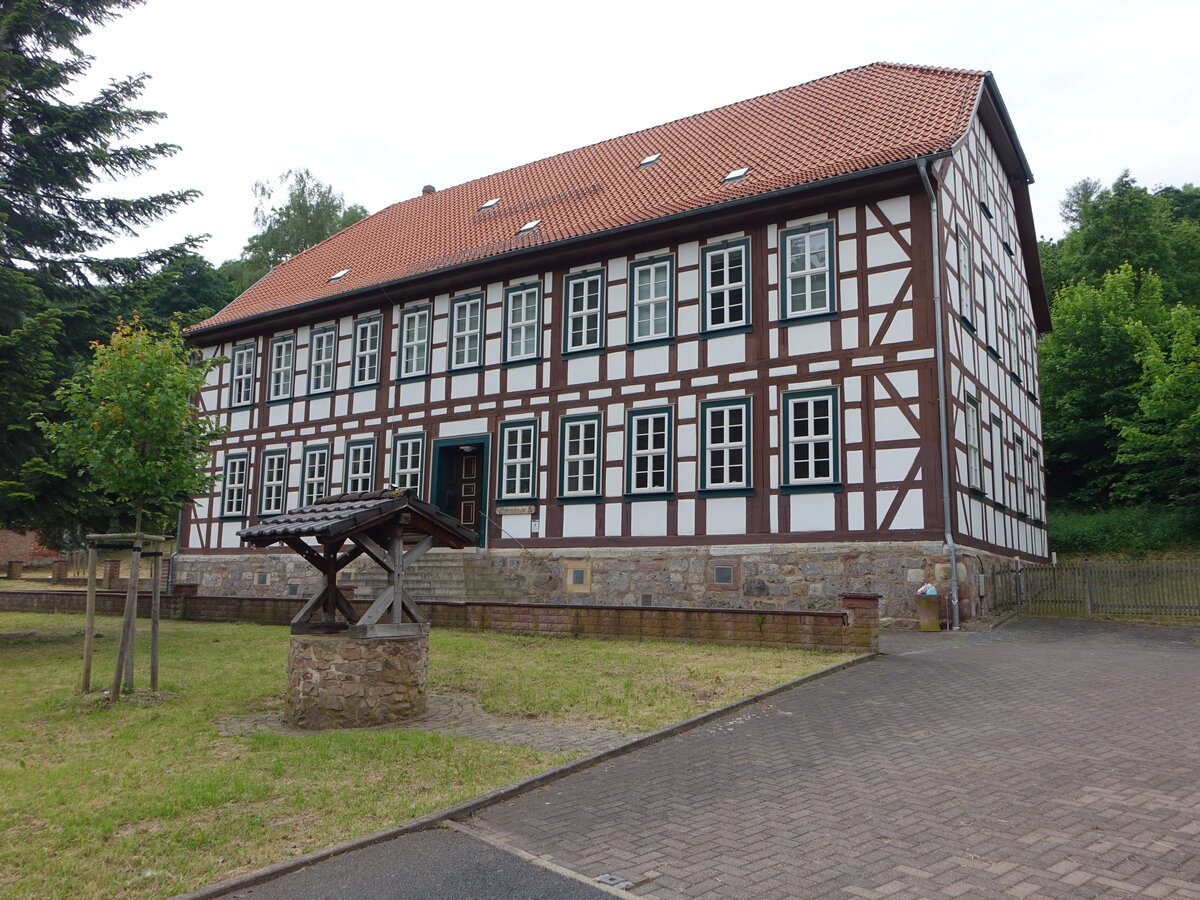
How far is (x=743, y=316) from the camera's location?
55.9 ft

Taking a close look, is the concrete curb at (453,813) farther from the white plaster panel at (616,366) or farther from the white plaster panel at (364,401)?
the white plaster panel at (364,401)

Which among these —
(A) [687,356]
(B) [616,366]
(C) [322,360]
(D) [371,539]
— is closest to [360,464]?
(C) [322,360]

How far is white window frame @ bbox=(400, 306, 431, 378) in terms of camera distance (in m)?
21.4

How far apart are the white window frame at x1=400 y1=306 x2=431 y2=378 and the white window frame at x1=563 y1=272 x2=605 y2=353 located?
3.88m

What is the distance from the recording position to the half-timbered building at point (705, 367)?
15.4m

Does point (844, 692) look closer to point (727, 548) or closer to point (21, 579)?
point (727, 548)

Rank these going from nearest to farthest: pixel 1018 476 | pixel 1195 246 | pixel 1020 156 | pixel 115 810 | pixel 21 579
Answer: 1. pixel 115 810
2. pixel 1018 476
3. pixel 1020 156
4. pixel 21 579
5. pixel 1195 246

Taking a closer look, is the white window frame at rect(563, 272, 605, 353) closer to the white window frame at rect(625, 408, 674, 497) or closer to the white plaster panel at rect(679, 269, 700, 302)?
the white plaster panel at rect(679, 269, 700, 302)

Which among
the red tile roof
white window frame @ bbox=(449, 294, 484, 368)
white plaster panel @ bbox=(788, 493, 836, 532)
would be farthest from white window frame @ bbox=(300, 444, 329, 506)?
white plaster panel @ bbox=(788, 493, 836, 532)

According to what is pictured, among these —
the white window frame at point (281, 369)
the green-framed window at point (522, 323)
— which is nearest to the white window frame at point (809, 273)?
the green-framed window at point (522, 323)

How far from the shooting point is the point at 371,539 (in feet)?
28.6

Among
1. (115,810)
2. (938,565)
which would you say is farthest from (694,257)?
(115,810)

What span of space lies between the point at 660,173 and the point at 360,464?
9.53m

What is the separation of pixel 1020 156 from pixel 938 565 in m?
12.7
